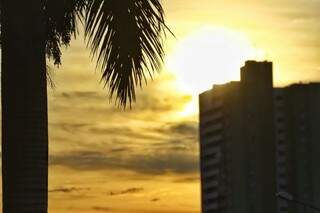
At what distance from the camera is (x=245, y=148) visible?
18650 cm

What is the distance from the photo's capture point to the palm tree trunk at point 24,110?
31.5ft

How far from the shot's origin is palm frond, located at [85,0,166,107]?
31.3ft

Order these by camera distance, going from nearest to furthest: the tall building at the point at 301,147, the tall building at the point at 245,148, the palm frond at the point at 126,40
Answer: the palm frond at the point at 126,40, the tall building at the point at 301,147, the tall building at the point at 245,148

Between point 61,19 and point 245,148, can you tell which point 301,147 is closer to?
point 245,148

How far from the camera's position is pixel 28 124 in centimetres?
966

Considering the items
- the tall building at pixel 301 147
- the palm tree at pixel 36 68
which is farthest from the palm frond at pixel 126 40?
the tall building at pixel 301 147

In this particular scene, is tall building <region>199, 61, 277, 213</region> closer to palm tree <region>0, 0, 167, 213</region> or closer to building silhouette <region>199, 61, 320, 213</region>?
building silhouette <region>199, 61, 320, 213</region>

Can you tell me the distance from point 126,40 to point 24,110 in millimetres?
1293

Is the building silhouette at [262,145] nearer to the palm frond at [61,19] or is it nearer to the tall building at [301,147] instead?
the tall building at [301,147]

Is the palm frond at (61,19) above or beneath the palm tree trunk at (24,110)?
above

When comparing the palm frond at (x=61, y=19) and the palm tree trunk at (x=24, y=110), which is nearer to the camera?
the palm tree trunk at (x=24, y=110)

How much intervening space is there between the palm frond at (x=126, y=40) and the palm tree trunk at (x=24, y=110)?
655 millimetres

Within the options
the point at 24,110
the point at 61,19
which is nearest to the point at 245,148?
the point at 61,19

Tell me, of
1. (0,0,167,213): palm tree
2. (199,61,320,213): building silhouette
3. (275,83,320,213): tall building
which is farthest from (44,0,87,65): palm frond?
(275,83,320,213): tall building
